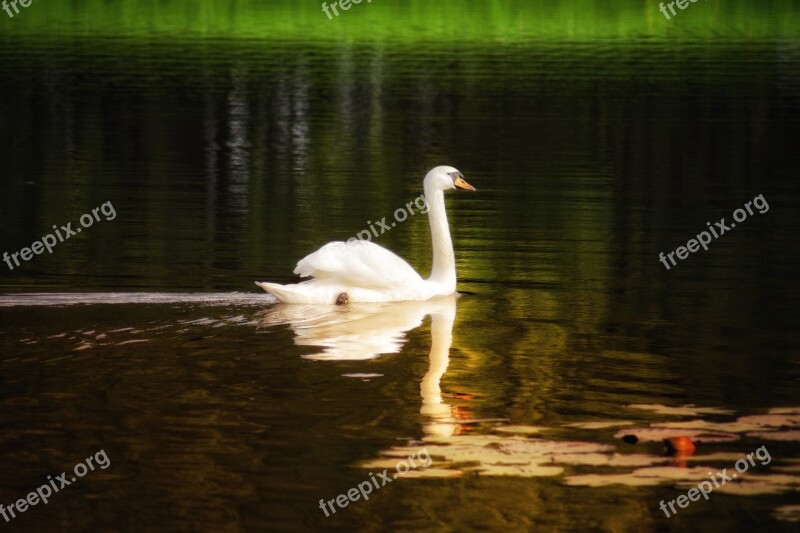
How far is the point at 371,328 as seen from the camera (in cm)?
1423

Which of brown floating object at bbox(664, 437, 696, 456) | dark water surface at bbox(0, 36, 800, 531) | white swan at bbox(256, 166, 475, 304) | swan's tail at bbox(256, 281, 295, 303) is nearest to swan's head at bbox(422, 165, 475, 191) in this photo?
dark water surface at bbox(0, 36, 800, 531)

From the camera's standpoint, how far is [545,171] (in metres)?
26.5

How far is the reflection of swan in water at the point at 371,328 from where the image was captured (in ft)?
42.4

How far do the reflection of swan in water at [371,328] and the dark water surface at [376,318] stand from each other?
44mm

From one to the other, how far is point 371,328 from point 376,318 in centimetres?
48

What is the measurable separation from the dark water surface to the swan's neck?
0.33 m

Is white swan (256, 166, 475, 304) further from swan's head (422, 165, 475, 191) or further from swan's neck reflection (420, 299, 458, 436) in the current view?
swan's head (422, 165, 475, 191)

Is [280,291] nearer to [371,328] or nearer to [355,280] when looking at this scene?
[355,280]

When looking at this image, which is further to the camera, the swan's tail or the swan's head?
the swan's head

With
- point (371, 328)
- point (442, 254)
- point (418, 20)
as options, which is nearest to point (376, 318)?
point (371, 328)

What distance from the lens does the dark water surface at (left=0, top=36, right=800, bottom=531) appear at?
9.62 m

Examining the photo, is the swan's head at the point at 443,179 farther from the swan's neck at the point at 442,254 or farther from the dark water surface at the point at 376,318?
the dark water surface at the point at 376,318

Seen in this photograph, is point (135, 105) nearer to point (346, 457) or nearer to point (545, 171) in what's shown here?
point (545, 171)

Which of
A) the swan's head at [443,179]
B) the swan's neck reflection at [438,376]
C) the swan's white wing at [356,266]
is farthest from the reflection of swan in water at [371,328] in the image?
the swan's head at [443,179]
